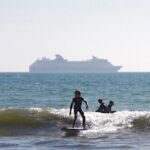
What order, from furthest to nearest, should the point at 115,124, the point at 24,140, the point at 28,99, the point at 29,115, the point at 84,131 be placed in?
the point at 28,99
the point at 29,115
the point at 115,124
the point at 84,131
the point at 24,140

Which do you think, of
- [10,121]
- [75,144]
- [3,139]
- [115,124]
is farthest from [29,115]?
[75,144]

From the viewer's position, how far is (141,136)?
19469 millimetres

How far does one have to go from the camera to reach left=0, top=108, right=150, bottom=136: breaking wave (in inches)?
869

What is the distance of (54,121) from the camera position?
2377 cm

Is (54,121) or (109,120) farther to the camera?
(54,121)

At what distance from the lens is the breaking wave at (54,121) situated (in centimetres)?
2207

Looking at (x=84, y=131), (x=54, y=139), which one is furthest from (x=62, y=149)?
(x=84, y=131)

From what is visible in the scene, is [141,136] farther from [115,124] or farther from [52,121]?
[52,121]

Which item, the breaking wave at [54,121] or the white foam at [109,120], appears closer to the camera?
the breaking wave at [54,121]

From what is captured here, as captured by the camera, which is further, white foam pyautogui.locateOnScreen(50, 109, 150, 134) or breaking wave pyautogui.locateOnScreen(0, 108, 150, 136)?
white foam pyautogui.locateOnScreen(50, 109, 150, 134)

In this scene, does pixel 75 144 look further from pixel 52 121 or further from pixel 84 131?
pixel 52 121

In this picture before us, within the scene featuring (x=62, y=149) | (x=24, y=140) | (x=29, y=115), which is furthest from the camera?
(x=29, y=115)

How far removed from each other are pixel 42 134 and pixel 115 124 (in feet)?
13.5

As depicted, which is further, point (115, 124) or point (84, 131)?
point (115, 124)
